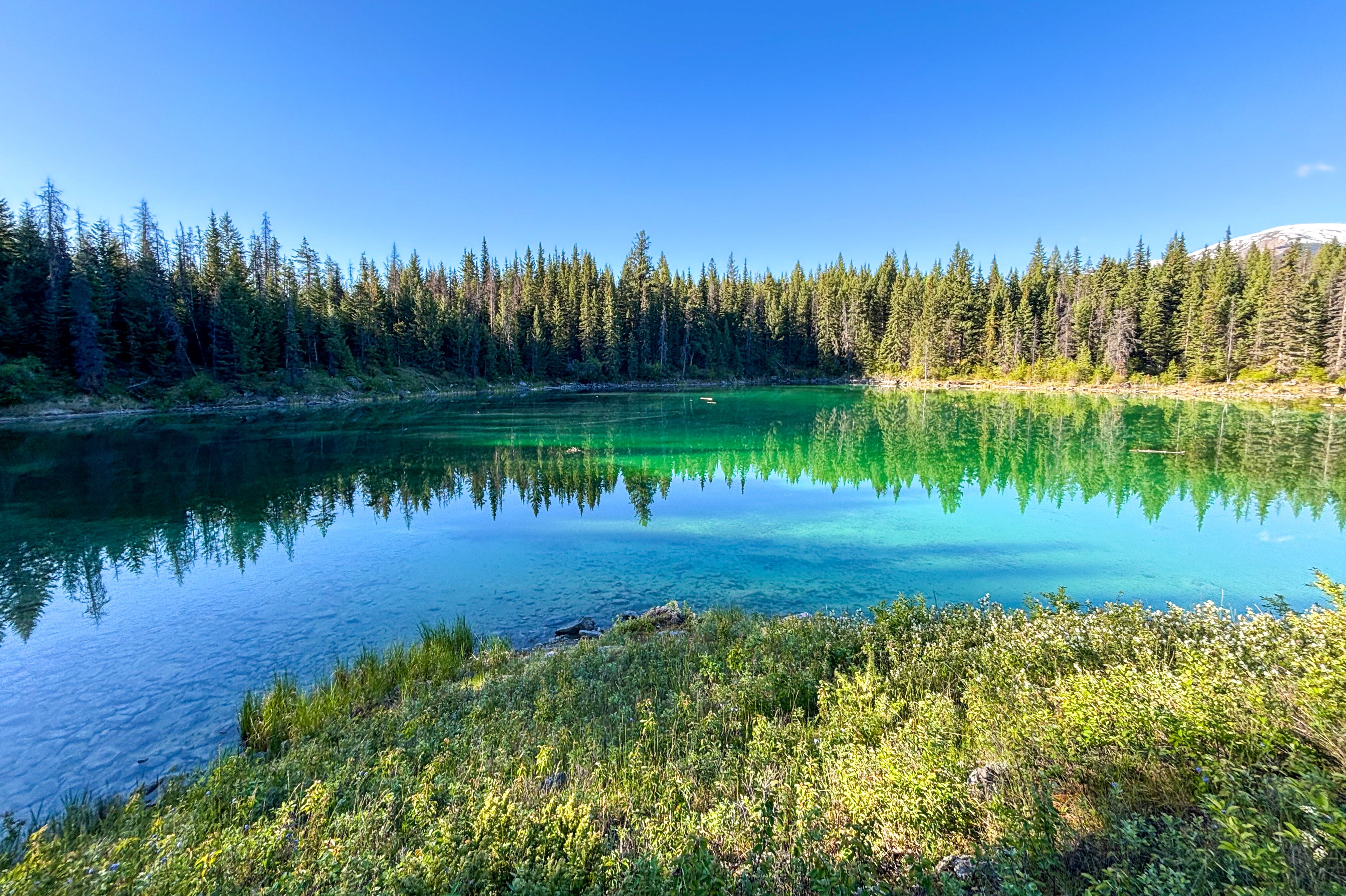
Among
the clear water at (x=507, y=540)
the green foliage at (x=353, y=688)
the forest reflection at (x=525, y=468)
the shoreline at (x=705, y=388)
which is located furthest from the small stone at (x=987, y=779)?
the shoreline at (x=705, y=388)

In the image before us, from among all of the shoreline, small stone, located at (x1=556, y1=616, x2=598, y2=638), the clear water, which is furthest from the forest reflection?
small stone, located at (x1=556, y1=616, x2=598, y2=638)

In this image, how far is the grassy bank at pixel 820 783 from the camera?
3875 millimetres

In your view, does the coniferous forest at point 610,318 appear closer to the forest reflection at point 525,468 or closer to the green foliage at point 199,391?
the green foliage at point 199,391

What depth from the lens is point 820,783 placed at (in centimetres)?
538

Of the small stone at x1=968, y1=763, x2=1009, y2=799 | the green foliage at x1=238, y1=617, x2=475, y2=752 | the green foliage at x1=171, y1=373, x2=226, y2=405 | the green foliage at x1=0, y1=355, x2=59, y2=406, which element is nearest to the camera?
the small stone at x1=968, y1=763, x2=1009, y2=799

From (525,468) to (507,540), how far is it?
452 inches

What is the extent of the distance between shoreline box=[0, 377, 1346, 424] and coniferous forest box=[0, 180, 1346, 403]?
5.10 feet

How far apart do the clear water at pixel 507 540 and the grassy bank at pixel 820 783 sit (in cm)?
334

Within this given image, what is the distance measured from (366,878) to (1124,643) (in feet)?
27.7

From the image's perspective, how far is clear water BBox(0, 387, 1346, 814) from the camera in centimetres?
1040

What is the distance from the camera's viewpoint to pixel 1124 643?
24.3 ft

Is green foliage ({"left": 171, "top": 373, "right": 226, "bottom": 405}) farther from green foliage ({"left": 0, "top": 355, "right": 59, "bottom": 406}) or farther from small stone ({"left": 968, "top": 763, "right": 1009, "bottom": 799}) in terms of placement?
small stone ({"left": 968, "top": 763, "right": 1009, "bottom": 799})

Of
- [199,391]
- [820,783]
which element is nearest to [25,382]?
[199,391]

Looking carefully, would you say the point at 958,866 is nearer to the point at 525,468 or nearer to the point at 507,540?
the point at 507,540
